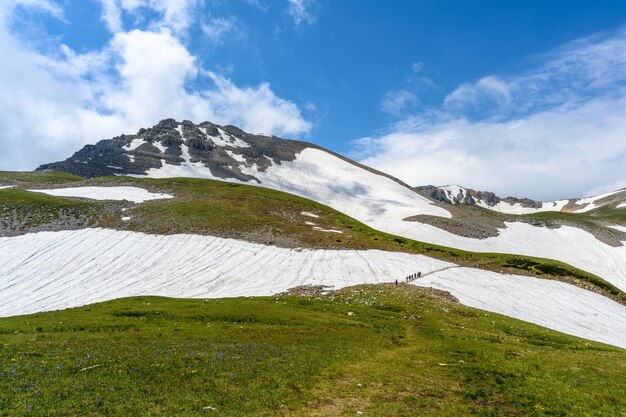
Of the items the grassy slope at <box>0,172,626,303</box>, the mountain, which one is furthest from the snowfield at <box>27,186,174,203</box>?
the mountain

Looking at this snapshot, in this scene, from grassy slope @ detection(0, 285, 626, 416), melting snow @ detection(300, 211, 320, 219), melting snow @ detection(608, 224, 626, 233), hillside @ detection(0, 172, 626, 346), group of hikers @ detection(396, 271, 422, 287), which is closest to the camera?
grassy slope @ detection(0, 285, 626, 416)

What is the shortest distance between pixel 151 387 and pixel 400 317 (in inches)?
1368

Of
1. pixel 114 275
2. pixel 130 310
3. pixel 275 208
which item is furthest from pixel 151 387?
pixel 275 208

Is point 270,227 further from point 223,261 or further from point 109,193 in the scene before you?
point 109,193

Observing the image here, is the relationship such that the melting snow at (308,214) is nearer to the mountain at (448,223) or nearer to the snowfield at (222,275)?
the mountain at (448,223)

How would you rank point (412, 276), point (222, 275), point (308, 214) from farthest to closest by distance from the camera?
point (308, 214)
point (412, 276)
point (222, 275)

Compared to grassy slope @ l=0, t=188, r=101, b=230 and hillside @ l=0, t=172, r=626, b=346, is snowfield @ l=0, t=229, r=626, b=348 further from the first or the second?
grassy slope @ l=0, t=188, r=101, b=230

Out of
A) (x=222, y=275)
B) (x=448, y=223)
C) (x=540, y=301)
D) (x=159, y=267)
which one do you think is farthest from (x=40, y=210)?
(x=448, y=223)

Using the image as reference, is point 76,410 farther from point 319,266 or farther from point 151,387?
point 319,266

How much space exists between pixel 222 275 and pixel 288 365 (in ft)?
153

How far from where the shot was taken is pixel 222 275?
7056 cm

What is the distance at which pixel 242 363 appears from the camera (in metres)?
25.8

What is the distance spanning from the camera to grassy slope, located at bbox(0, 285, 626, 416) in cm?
1947

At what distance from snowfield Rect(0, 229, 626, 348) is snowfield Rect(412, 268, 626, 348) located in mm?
230
